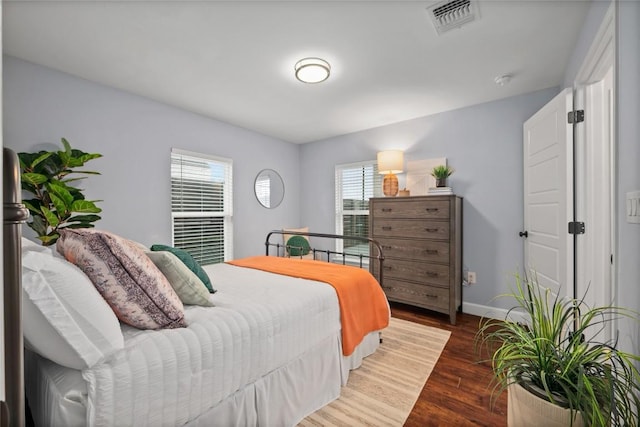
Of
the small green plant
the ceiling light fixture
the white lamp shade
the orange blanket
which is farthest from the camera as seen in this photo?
the white lamp shade

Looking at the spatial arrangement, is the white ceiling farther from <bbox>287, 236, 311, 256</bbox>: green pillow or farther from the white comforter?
<bbox>287, 236, 311, 256</bbox>: green pillow

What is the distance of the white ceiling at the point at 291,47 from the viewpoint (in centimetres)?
183

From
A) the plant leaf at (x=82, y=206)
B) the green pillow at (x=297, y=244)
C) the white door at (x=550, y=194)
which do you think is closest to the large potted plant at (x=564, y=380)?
the white door at (x=550, y=194)

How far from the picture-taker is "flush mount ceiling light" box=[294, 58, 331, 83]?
7.82ft

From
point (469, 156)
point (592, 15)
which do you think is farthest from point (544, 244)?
point (592, 15)

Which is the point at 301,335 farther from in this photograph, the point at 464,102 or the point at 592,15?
the point at 464,102

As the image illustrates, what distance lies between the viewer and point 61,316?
3.06 ft

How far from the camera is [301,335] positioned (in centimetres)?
166

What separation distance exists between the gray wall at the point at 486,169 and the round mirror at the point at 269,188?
197 cm

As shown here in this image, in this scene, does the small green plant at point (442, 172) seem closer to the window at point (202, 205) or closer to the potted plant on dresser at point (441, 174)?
the potted plant on dresser at point (441, 174)

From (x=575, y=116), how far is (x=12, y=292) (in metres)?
3.10

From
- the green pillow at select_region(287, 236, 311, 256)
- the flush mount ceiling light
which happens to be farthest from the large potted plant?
the green pillow at select_region(287, 236, 311, 256)

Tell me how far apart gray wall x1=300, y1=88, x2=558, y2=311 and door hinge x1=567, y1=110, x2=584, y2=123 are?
3.23ft

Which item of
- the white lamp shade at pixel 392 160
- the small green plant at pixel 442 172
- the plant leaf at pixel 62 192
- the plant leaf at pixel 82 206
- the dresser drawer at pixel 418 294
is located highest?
the white lamp shade at pixel 392 160
